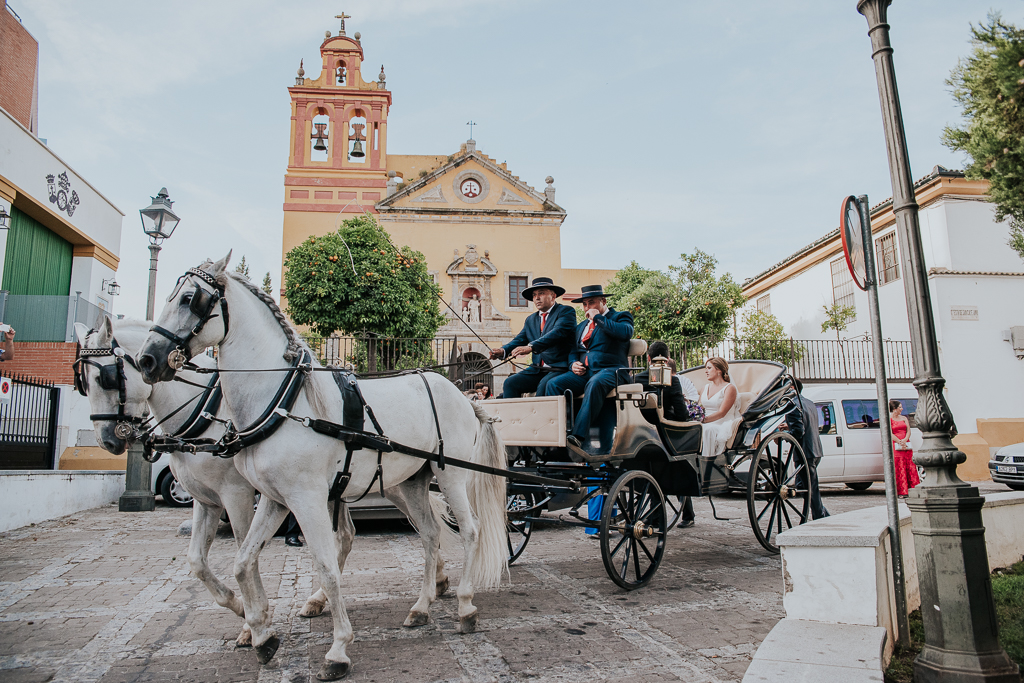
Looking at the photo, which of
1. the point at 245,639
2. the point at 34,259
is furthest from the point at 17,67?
the point at 245,639

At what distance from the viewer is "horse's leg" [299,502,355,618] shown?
440 centimetres

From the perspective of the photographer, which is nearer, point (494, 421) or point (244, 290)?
point (244, 290)

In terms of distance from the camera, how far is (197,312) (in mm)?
3371

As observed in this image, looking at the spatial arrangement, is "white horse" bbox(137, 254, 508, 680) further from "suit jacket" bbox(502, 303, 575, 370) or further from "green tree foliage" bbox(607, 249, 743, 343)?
"green tree foliage" bbox(607, 249, 743, 343)

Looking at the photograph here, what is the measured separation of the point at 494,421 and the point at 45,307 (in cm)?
1596

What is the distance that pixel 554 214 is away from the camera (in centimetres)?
3209

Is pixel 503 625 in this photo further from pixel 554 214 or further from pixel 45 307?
pixel 554 214

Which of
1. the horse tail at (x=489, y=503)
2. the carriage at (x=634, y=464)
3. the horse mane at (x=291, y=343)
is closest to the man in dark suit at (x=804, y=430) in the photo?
the carriage at (x=634, y=464)

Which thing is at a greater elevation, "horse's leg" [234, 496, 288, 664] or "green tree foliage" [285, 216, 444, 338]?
"green tree foliage" [285, 216, 444, 338]

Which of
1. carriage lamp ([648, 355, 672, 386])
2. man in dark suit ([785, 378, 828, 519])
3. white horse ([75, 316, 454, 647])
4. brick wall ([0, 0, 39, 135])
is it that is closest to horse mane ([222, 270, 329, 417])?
white horse ([75, 316, 454, 647])

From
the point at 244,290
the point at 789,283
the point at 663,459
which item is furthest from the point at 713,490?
the point at 789,283

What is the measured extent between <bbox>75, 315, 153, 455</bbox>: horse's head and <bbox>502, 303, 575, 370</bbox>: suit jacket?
2.88 m

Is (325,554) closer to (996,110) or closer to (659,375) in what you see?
(659,375)

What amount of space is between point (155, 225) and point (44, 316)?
8664 mm
